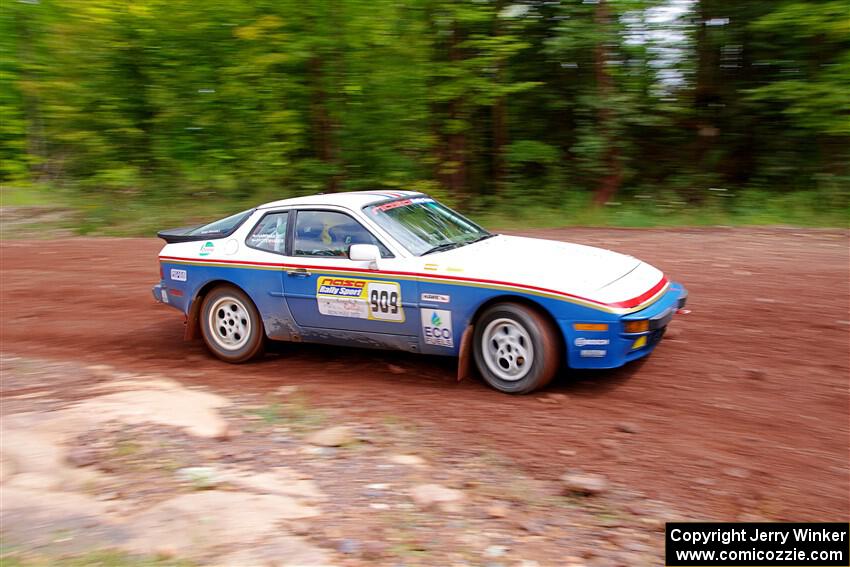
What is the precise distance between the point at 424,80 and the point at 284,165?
3.38 meters

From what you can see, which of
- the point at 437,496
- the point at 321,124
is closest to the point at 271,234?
the point at 437,496

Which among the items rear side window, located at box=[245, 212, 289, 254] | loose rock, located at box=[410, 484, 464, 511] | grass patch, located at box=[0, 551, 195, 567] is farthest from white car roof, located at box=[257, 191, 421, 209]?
grass patch, located at box=[0, 551, 195, 567]

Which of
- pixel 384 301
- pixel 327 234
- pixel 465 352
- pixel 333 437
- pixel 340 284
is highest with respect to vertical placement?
pixel 327 234

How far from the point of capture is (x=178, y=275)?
7.47m

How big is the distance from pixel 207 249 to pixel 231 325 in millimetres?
727

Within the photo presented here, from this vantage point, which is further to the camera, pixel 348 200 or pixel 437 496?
pixel 348 200

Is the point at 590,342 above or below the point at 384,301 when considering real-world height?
below

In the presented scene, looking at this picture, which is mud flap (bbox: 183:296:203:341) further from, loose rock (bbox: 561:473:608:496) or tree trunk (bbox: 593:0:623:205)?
tree trunk (bbox: 593:0:623:205)

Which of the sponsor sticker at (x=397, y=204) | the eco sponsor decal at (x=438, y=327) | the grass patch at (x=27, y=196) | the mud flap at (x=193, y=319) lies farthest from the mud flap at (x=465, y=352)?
the grass patch at (x=27, y=196)

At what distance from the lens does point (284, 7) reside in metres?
15.5

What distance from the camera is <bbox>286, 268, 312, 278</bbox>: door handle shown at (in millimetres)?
6676

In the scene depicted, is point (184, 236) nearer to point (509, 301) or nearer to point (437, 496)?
point (509, 301)

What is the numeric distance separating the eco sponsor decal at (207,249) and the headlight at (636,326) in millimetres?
3771

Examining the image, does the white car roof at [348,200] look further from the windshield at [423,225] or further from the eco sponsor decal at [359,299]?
the eco sponsor decal at [359,299]
